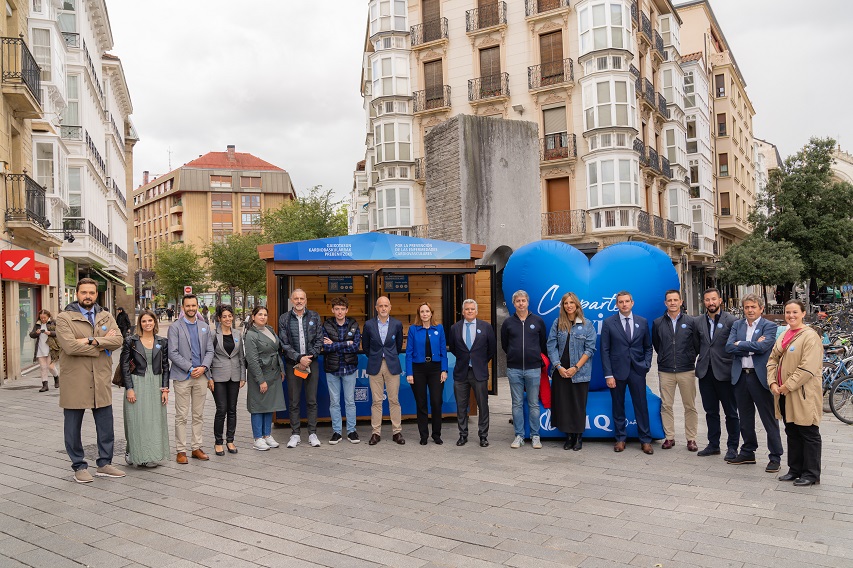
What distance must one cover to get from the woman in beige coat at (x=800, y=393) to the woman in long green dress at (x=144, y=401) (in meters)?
6.27

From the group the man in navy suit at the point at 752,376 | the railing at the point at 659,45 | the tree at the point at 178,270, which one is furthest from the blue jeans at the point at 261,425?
the tree at the point at 178,270

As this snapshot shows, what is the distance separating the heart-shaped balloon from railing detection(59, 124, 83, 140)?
2463cm

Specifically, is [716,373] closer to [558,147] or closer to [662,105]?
[558,147]

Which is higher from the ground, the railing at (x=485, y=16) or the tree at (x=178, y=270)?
the railing at (x=485, y=16)

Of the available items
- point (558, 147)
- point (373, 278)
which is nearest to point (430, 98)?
point (558, 147)

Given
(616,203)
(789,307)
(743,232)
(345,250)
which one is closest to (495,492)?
(789,307)

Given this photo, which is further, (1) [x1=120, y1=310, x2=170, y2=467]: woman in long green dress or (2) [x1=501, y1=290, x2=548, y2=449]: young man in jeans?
(2) [x1=501, y1=290, x2=548, y2=449]: young man in jeans

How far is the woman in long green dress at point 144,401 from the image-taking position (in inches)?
287

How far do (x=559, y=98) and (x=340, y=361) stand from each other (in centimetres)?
2673

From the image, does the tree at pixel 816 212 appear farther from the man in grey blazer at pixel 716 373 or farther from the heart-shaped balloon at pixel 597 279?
the man in grey blazer at pixel 716 373

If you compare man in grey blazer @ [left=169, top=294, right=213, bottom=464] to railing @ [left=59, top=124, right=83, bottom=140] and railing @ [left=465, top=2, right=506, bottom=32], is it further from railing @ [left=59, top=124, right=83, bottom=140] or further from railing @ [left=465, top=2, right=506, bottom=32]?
railing @ [left=465, top=2, right=506, bottom=32]

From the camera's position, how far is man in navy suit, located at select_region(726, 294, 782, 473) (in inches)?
270

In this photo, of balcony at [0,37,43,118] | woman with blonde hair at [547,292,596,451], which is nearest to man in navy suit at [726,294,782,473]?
woman with blonde hair at [547,292,596,451]

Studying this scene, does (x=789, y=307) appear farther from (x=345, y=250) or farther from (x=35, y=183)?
Answer: (x=35, y=183)
